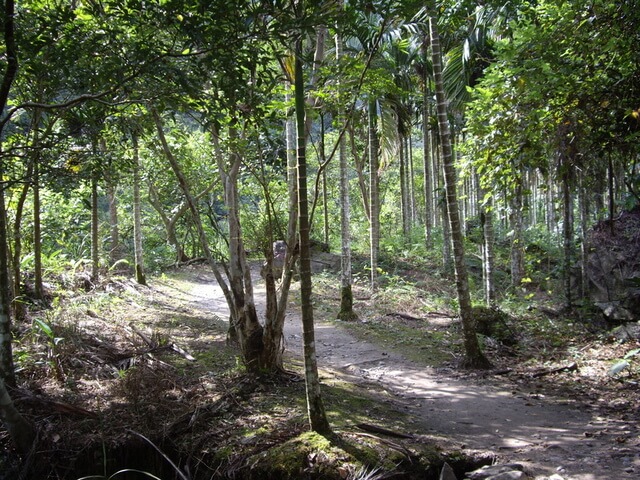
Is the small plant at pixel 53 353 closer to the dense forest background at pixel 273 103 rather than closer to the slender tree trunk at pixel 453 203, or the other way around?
the dense forest background at pixel 273 103

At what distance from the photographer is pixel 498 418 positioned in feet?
18.4

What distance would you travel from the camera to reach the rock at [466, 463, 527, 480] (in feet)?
13.2

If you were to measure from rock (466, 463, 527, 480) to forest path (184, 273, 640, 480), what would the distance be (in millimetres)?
165

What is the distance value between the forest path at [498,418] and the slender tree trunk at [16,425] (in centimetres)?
357

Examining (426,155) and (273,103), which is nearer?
(273,103)

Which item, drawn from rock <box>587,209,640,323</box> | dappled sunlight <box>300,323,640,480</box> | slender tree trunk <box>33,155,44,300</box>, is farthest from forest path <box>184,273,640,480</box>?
slender tree trunk <box>33,155,44,300</box>

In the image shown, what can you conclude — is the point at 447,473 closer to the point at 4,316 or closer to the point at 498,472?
the point at 498,472

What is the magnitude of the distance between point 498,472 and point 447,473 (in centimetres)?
43

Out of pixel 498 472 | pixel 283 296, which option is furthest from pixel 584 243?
pixel 498 472

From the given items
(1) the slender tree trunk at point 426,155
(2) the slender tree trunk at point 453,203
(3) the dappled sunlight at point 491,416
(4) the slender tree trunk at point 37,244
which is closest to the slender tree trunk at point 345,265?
(3) the dappled sunlight at point 491,416

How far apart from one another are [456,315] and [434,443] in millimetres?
6802

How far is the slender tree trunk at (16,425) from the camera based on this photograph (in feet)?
14.6

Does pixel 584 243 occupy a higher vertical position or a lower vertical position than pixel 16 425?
higher

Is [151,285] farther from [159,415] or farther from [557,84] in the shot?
[557,84]
